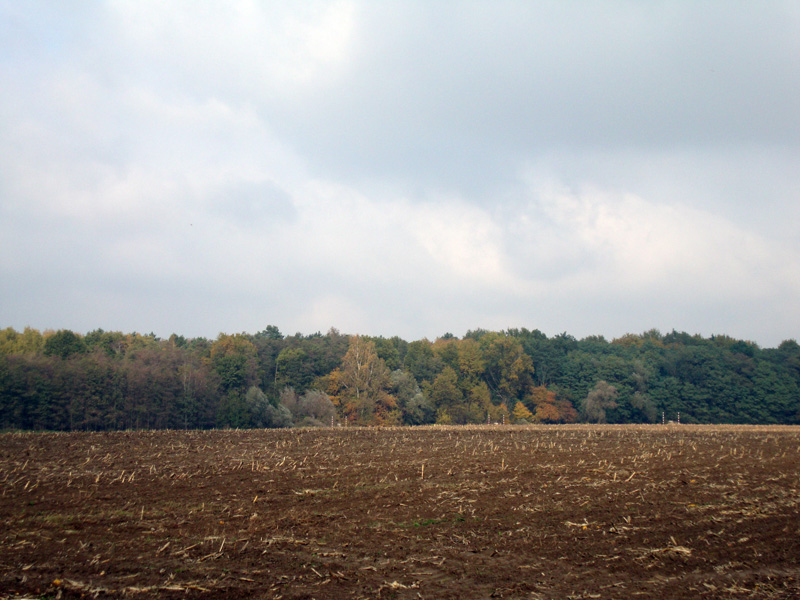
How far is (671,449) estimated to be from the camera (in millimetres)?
25203

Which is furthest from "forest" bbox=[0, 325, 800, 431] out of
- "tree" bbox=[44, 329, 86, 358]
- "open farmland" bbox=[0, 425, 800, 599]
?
"open farmland" bbox=[0, 425, 800, 599]

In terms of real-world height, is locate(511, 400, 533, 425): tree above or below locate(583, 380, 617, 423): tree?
below

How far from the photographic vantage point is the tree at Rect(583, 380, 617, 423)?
85.4 metres

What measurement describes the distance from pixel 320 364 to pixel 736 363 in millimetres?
68252

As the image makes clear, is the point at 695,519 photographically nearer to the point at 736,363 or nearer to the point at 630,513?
the point at 630,513

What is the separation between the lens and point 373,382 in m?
81.6

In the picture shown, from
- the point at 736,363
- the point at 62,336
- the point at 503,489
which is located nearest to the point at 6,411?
the point at 62,336

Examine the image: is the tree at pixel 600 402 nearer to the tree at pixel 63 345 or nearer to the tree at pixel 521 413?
the tree at pixel 521 413

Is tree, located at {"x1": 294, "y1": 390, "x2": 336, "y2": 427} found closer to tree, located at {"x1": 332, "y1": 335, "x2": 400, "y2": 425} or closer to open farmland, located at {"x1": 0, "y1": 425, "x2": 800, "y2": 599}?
tree, located at {"x1": 332, "y1": 335, "x2": 400, "y2": 425}

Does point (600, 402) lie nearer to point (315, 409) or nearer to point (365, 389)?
point (365, 389)

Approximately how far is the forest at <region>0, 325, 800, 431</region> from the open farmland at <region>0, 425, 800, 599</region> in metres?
41.5

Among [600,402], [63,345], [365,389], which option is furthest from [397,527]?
[600,402]

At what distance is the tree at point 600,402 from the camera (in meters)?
85.4

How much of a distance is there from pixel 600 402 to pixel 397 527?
3192 inches
